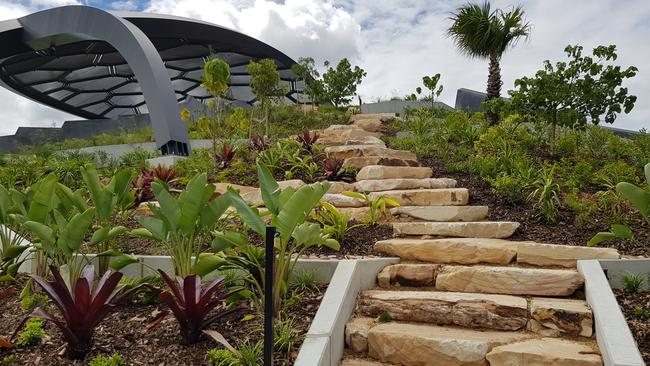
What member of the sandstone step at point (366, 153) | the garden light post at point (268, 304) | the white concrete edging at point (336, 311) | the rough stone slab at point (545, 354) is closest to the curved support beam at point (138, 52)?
the sandstone step at point (366, 153)

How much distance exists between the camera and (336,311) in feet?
10.3

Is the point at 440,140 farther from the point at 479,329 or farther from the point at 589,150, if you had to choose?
the point at 479,329

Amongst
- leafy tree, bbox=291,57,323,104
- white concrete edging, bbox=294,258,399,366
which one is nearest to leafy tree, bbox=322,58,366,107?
leafy tree, bbox=291,57,323,104

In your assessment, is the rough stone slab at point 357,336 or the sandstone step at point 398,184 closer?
the rough stone slab at point 357,336

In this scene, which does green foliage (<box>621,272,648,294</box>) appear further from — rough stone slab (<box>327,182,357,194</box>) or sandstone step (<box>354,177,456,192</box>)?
rough stone slab (<box>327,182,357,194</box>)

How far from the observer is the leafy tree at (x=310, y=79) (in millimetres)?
18147

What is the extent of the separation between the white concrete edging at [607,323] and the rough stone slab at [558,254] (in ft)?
0.72

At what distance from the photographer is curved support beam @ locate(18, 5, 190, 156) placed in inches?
504

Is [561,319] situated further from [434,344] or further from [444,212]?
[444,212]

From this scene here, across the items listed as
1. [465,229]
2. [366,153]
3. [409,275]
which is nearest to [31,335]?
[409,275]

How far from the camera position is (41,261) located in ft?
13.3

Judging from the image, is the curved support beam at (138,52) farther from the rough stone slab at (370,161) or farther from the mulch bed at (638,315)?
the mulch bed at (638,315)

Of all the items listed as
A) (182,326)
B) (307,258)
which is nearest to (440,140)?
(307,258)

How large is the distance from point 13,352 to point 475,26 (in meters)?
13.8
